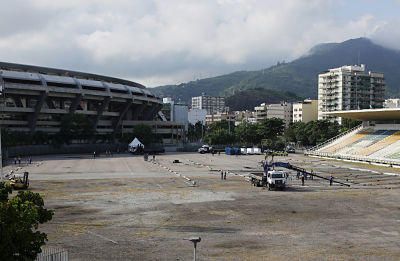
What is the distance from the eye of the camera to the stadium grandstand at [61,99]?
389 ft

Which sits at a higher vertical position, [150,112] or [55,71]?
[55,71]

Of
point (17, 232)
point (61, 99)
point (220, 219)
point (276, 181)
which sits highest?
point (61, 99)

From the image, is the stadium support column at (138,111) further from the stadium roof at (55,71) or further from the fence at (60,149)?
the fence at (60,149)

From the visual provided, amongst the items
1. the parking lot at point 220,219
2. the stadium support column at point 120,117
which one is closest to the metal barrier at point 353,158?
the parking lot at point 220,219

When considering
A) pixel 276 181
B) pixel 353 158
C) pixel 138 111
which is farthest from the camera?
pixel 138 111

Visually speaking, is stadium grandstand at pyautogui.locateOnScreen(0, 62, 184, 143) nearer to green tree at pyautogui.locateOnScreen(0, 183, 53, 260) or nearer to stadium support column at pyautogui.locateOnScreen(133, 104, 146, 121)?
stadium support column at pyautogui.locateOnScreen(133, 104, 146, 121)

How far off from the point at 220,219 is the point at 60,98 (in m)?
108

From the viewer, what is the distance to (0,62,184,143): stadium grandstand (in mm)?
118438

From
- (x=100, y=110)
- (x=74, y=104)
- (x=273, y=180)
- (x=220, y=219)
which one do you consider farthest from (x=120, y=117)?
(x=220, y=219)

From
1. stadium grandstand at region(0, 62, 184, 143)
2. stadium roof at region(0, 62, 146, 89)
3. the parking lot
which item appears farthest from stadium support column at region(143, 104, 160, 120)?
the parking lot

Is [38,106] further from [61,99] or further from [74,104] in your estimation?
[61,99]

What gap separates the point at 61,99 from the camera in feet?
440

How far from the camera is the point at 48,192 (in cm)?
4675

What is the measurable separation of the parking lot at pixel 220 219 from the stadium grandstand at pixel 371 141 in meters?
35.4
